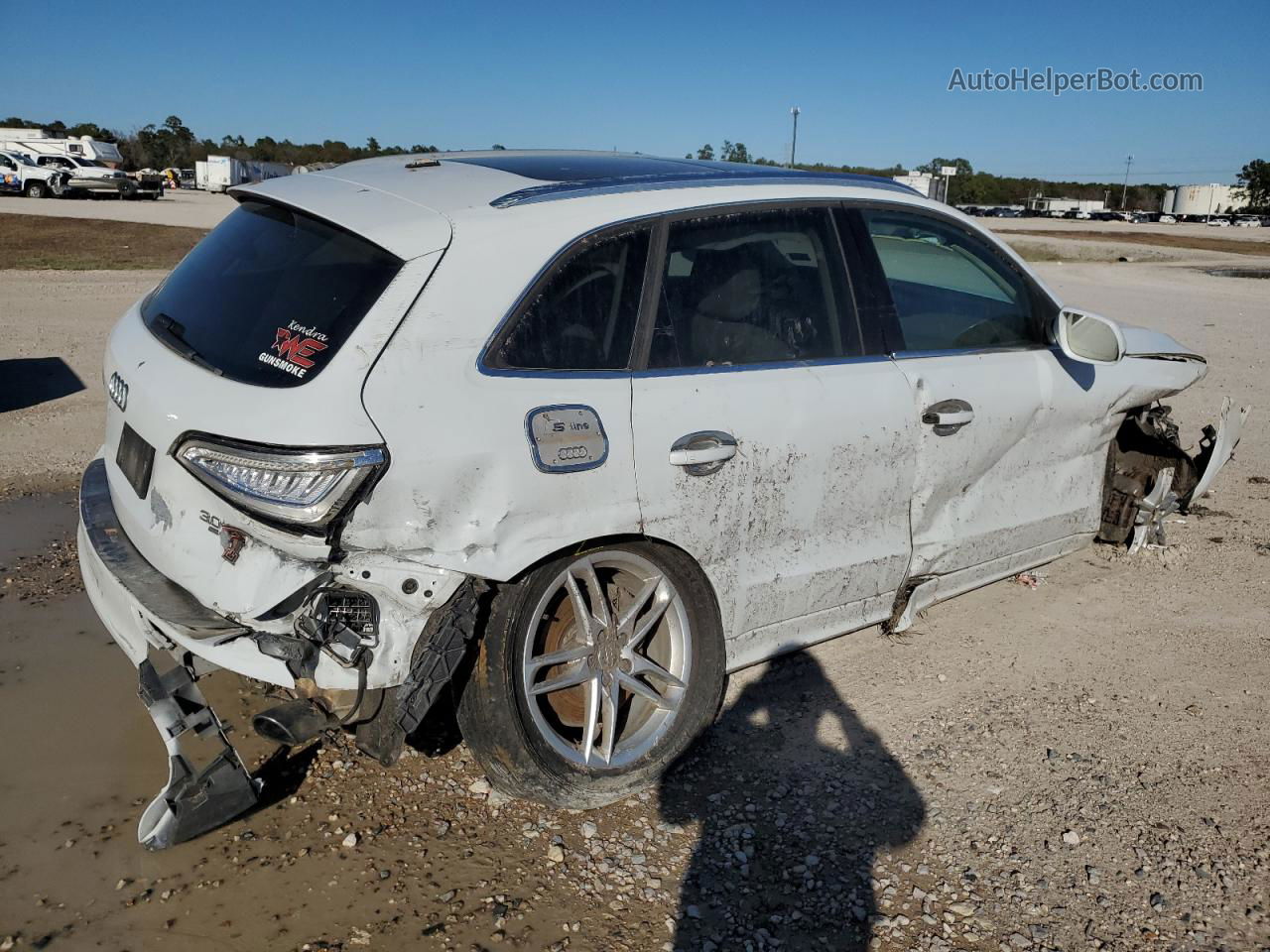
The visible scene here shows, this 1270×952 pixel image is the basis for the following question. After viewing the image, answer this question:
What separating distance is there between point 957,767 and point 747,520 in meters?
1.13

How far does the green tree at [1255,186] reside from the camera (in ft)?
352

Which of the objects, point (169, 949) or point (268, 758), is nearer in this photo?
point (169, 949)

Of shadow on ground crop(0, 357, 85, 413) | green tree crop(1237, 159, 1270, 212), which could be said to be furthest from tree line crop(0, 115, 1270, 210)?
shadow on ground crop(0, 357, 85, 413)

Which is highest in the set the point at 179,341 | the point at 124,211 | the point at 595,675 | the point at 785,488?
the point at 124,211

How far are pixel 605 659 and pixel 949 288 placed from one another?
7.19 feet

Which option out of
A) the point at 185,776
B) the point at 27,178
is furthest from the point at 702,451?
the point at 27,178

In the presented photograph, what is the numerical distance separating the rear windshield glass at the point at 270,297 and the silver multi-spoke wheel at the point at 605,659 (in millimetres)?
958

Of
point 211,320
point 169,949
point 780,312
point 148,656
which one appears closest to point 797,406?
point 780,312

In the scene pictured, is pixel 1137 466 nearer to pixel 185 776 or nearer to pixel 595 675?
pixel 595 675

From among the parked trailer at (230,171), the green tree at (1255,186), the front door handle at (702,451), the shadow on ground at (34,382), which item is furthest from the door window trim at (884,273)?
the green tree at (1255,186)

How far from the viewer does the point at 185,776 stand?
2.80m

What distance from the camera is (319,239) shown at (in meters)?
3.09

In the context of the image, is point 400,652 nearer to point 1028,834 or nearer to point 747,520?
point 747,520

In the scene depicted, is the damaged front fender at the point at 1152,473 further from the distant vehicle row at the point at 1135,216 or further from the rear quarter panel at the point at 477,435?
the distant vehicle row at the point at 1135,216
